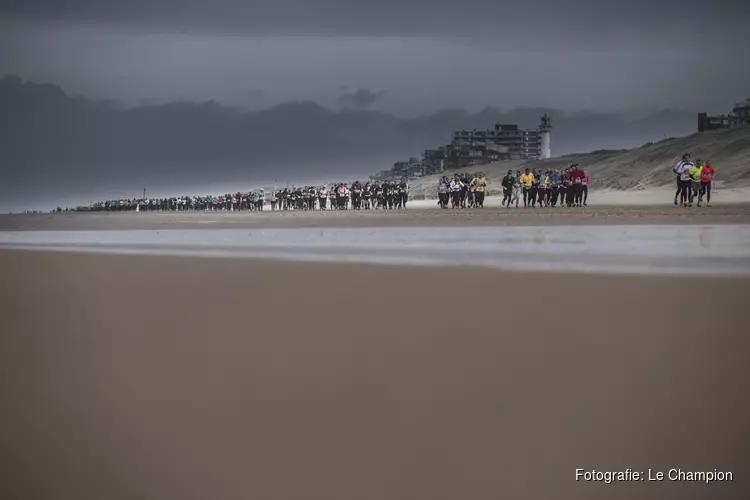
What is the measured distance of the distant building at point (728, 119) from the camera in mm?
57594

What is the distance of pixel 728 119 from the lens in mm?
58938

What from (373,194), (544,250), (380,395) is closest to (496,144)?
(373,194)

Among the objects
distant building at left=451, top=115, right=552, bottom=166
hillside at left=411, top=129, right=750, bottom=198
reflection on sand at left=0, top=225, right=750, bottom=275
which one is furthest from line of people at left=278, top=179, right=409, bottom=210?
distant building at left=451, top=115, right=552, bottom=166

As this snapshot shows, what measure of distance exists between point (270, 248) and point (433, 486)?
6.94 m

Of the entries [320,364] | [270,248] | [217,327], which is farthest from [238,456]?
[270,248]

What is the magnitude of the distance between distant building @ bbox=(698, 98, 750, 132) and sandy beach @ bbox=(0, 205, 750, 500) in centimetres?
5987

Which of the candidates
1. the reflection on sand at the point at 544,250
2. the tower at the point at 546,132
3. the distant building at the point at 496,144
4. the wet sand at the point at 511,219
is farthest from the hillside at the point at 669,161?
the distant building at the point at 496,144

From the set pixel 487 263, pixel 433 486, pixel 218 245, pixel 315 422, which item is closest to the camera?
pixel 433 486

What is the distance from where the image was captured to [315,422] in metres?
2.01

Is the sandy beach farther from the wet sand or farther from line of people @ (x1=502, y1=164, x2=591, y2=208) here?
line of people @ (x1=502, y1=164, x2=591, y2=208)

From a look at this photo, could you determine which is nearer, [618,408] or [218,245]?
[618,408]

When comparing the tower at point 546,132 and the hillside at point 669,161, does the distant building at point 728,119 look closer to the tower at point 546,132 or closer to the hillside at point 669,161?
the hillside at point 669,161

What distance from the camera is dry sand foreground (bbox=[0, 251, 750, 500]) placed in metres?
1.71

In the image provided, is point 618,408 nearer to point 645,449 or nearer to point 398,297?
point 645,449
